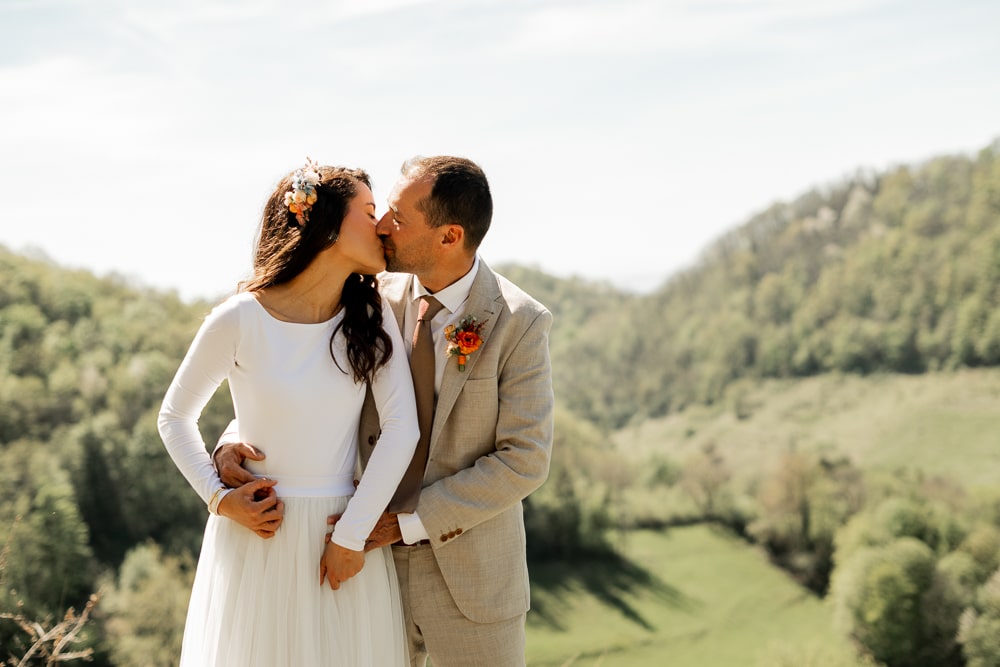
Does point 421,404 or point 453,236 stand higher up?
point 453,236

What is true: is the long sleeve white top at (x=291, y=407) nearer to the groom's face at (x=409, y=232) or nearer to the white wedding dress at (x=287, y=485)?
the white wedding dress at (x=287, y=485)

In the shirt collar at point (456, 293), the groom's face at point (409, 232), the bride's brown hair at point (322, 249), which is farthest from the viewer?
the shirt collar at point (456, 293)

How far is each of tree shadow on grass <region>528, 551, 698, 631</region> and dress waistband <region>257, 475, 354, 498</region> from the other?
50.9 metres

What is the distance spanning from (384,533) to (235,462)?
0.58 m

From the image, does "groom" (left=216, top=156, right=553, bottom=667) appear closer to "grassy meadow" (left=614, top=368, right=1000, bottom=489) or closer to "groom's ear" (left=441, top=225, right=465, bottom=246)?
"groom's ear" (left=441, top=225, right=465, bottom=246)

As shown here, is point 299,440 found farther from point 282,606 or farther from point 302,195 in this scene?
point 302,195

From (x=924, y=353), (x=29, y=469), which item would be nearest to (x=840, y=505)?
(x=924, y=353)

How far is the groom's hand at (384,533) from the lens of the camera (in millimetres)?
3254

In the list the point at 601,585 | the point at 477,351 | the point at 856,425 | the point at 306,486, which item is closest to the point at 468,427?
the point at 477,351

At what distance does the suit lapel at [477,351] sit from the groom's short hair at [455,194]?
182mm

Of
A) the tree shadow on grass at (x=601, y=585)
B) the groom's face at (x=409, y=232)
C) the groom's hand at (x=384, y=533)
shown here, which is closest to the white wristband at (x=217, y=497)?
the groom's hand at (x=384, y=533)

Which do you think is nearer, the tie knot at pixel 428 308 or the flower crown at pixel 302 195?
the flower crown at pixel 302 195

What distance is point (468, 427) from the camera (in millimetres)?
3428

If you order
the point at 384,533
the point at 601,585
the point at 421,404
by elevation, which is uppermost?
the point at 421,404
